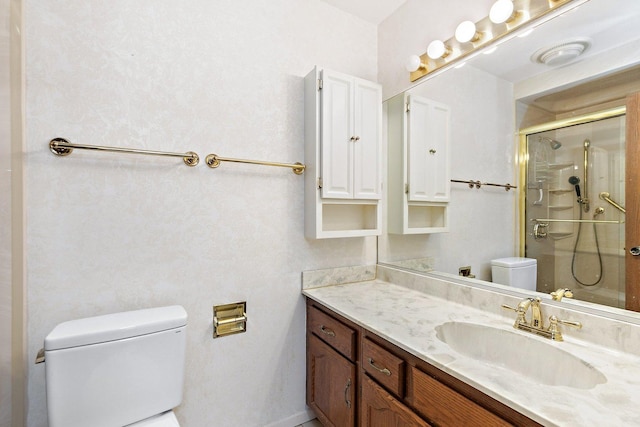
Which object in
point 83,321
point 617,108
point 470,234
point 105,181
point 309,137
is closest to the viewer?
point 617,108

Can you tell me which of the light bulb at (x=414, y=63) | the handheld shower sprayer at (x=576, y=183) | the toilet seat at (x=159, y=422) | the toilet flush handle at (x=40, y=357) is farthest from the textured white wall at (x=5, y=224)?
the handheld shower sprayer at (x=576, y=183)

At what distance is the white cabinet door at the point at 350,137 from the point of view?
1.55 metres

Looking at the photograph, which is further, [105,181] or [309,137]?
[309,137]

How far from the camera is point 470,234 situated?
147 cm

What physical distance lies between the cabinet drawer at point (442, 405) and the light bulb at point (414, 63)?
4.80ft

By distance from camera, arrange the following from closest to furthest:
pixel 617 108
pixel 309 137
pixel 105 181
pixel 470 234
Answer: pixel 617 108 < pixel 105 181 < pixel 470 234 < pixel 309 137

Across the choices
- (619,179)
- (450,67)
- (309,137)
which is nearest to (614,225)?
(619,179)

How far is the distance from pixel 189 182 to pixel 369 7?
1.48 metres

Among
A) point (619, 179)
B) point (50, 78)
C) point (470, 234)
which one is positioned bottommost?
point (470, 234)

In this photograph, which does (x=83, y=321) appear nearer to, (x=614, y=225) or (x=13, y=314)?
(x=13, y=314)

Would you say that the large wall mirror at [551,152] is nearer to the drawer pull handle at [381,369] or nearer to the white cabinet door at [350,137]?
the white cabinet door at [350,137]

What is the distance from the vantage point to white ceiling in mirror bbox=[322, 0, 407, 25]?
1732 mm

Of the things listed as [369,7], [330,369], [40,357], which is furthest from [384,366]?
[369,7]

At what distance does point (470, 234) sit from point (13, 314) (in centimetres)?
190
